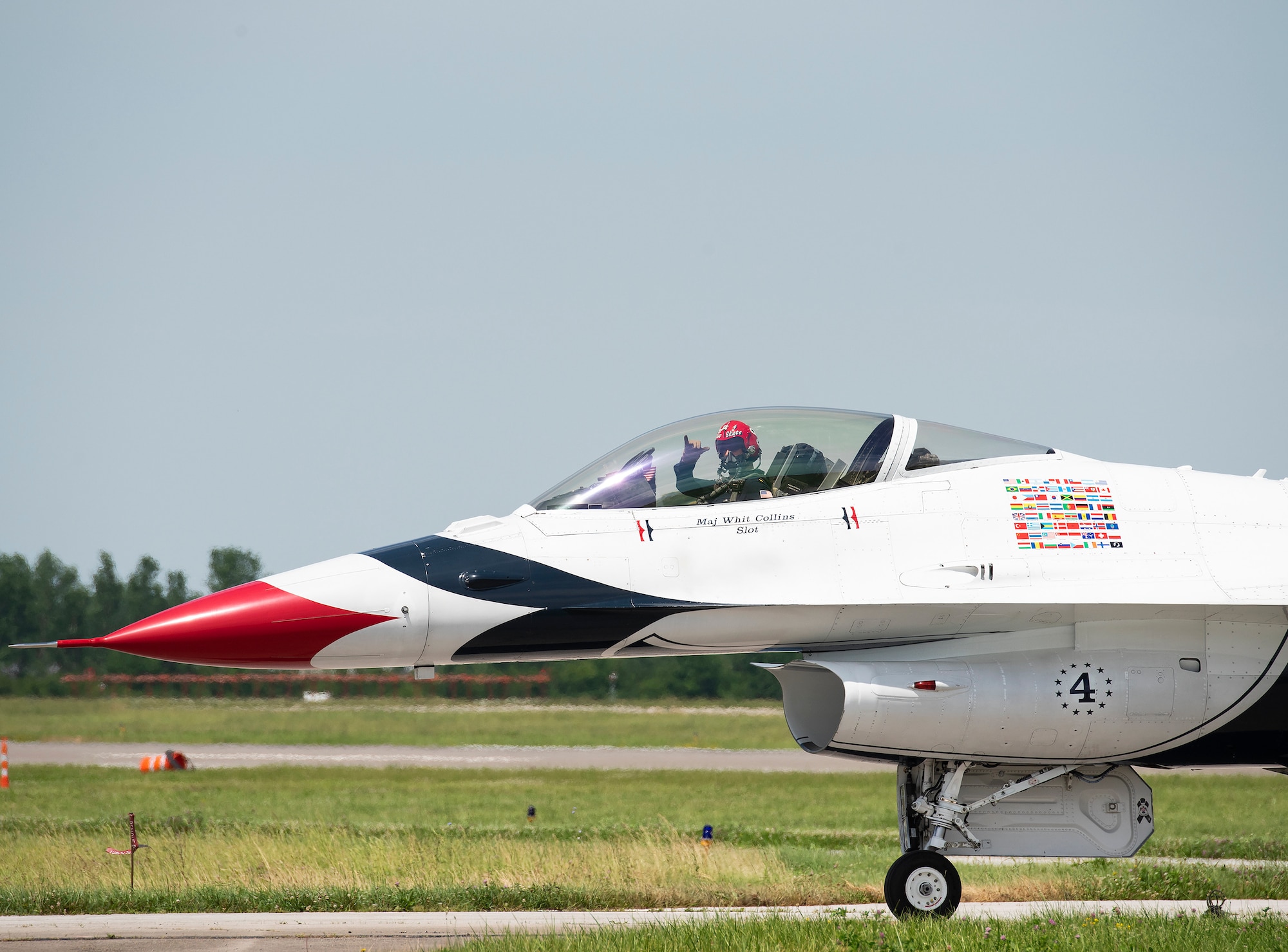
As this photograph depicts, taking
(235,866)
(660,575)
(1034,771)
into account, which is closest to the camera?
(660,575)

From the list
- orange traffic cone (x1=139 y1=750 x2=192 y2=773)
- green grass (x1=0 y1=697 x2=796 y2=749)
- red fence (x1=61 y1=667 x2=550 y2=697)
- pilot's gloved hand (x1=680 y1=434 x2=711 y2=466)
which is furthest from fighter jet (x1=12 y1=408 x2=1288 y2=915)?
red fence (x1=61 y1=667 x2=550 y2=697)

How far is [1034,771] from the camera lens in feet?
28.5

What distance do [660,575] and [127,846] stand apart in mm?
8976

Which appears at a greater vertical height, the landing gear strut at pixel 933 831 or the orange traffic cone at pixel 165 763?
the landing gear strut at pixel 933 831

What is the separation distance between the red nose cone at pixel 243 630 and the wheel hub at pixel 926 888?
381 cm

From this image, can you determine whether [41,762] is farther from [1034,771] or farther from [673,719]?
[1034,771]

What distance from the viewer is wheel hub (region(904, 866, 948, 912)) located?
830 centimetres

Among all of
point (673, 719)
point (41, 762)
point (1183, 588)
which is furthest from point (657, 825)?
point (673, 719)

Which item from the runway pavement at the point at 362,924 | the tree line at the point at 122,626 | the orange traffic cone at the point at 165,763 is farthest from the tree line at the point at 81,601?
the runway pavement at the point at 362,924

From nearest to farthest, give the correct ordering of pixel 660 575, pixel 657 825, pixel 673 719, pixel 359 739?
pixel 660 575 < pixel 657 825 < pixel 359 739 < pixel 673 719

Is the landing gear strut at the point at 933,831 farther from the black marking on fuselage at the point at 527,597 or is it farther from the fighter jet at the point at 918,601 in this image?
the black marking on fuselage at the point at 527,597

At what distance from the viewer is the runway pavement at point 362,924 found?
852cm

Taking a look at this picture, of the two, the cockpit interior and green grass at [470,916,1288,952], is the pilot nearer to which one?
the cockpit interior

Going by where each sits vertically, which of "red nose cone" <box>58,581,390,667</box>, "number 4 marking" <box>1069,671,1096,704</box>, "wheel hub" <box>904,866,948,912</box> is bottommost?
"wheel hub" <box>904,866,948,912</box>
